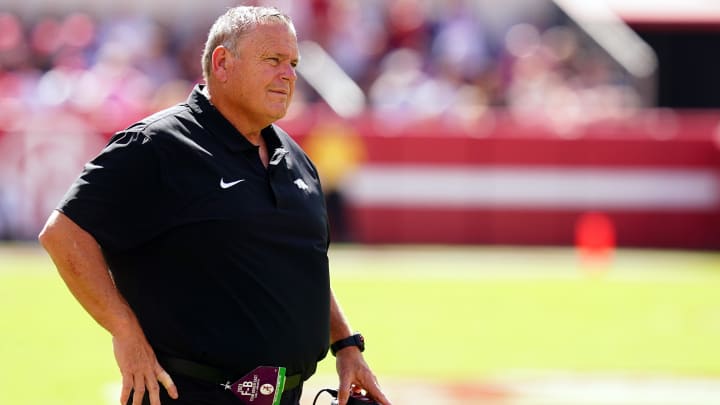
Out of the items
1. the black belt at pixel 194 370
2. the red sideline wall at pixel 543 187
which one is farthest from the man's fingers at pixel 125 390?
the red sideline wall at pixel 543 187

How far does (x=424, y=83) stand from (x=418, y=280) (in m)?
5.51

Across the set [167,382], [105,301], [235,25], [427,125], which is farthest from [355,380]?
[427,125]

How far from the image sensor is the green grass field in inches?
397

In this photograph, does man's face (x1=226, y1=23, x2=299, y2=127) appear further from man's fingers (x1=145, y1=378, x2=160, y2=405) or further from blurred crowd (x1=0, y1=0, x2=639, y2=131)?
blurred crowd (x1=0, y1=0, x2=639, y2=131)

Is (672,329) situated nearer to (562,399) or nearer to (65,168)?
(562,399)

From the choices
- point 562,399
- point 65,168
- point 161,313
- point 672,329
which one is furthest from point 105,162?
point 65,168

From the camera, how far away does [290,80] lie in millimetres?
4594

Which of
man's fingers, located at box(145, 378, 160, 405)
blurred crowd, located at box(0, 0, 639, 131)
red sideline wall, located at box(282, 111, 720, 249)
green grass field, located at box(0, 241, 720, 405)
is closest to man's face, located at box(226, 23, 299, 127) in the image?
man's fingers, located at box(145, 378, 160, 405)

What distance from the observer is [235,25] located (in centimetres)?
457

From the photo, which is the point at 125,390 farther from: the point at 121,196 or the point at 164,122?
the point at 164,122

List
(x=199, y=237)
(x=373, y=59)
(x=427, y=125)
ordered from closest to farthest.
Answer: (x=199, y=237), (x=427, y=125), (x=373, y=59)

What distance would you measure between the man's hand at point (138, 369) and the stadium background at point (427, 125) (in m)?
12.8

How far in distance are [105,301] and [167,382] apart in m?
0.31

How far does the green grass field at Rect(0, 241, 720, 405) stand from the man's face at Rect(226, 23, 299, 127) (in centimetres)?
443
